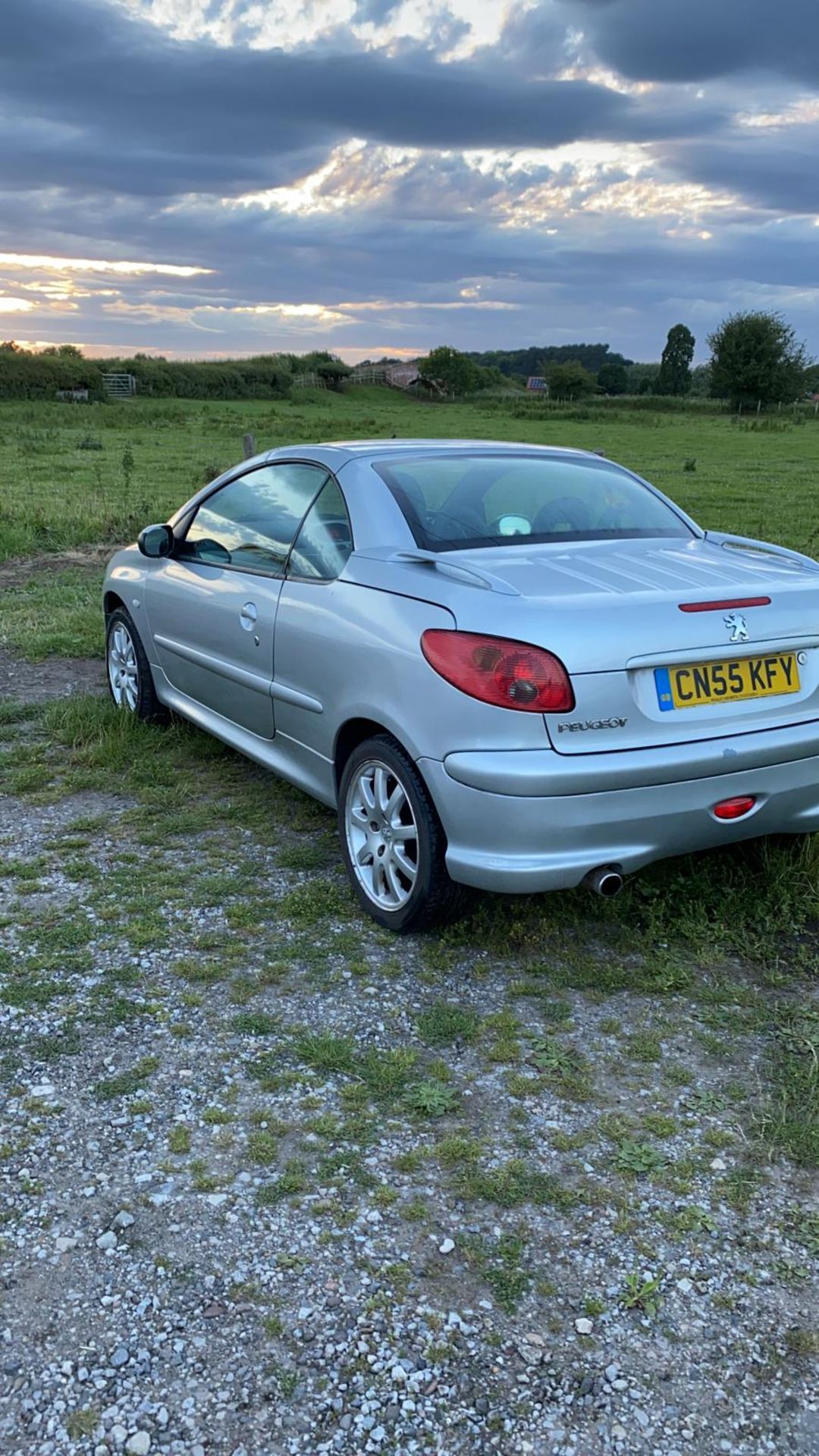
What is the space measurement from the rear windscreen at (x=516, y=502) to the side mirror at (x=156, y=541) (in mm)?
1542

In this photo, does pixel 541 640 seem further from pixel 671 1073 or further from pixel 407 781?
pixel 671 1073

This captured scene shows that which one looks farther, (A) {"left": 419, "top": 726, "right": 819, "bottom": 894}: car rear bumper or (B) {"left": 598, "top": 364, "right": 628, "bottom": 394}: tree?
(B) {"left": 598, "top": 364, "right": 628, "bottom": 394}: tree

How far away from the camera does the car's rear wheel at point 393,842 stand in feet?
11.5

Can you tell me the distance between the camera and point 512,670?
3.21 meters

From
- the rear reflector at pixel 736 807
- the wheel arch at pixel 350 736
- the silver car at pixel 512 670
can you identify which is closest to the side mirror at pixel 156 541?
the silver car at pixel 512 670

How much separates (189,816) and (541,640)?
2.21m

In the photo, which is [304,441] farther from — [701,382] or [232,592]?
[701,382]

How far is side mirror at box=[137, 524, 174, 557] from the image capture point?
17.4 ft

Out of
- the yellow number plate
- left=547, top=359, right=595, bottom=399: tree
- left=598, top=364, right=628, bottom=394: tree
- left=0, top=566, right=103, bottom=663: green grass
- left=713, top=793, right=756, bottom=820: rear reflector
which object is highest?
left=598, top=364, right=628, bottom=394: tree

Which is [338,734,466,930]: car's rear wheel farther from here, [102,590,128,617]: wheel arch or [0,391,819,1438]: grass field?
[102,590,128,617]: wheel arch

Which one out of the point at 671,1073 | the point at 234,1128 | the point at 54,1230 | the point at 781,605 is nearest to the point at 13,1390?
the point at 54,1230

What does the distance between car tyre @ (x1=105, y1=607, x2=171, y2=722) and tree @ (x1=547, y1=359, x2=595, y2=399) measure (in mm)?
78094

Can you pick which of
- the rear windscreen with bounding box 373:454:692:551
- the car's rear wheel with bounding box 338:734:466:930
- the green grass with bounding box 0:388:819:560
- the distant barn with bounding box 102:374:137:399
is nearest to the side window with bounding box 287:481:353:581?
the rear windscreen with bounding box 373:454:692:551

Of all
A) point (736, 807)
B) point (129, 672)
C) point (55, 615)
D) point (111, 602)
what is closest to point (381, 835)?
point (736, 807)
